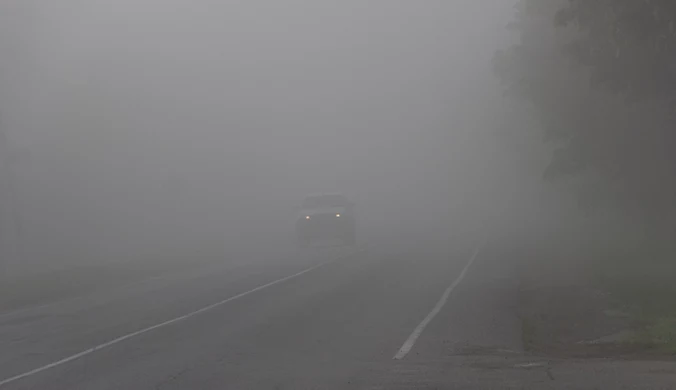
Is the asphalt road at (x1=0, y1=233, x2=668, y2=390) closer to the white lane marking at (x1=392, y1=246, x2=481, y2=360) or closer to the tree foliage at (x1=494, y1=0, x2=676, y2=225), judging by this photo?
the white lane marking at (x1=392, y1=246, x2=481, y2=360)

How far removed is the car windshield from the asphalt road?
1326 centimetres

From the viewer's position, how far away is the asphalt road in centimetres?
1067

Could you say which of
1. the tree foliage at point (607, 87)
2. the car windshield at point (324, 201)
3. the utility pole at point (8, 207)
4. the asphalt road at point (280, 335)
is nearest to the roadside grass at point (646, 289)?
the asphalt road at point (280, 335)

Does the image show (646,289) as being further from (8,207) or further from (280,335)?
(8,207)

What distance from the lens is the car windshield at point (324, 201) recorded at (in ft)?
127

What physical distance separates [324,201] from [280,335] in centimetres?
2501

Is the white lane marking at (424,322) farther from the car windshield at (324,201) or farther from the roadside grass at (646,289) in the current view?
the car windshield at (324,201)

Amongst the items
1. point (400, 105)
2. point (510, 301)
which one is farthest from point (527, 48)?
point (400, 105)

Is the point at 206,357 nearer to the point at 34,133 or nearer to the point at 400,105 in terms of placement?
the point at 34,133

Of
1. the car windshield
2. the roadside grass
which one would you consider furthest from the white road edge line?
the car windshield

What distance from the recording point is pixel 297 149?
4441 inches

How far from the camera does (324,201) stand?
128 feet

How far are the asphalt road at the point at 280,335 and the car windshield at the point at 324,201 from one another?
43.5 ft

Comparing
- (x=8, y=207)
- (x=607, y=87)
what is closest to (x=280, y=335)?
(x=607, y=87)
